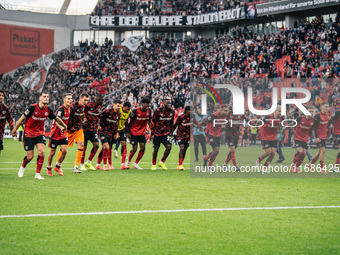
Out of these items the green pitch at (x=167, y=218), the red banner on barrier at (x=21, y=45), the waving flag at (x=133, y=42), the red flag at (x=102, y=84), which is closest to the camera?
the green pitch at (x=167, y=218)

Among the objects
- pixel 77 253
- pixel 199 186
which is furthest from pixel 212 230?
pixel 199 186

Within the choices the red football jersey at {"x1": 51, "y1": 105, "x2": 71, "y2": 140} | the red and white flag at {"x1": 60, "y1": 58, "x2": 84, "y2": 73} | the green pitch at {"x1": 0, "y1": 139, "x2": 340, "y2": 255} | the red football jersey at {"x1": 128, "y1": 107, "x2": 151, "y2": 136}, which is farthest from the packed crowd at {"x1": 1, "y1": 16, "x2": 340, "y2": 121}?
the red football jersey at {"x1": 51, "y1": 105, "x2": 71, "y2": 140}

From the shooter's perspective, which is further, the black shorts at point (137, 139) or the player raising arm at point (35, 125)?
the black shorts at point (137, 139)

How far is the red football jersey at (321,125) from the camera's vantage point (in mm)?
14844

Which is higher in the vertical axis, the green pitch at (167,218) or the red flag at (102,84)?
the red flag at (102,84)

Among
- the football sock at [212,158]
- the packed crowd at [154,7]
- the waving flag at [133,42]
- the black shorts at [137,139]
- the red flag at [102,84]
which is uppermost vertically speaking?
the packed crowd at [154,7]

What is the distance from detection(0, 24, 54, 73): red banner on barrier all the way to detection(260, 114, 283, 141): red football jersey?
44.9 m

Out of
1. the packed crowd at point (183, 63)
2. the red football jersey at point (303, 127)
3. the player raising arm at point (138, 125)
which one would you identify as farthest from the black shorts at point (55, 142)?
the packed crowd at point (183, 63)

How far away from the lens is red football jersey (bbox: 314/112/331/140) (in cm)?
1484

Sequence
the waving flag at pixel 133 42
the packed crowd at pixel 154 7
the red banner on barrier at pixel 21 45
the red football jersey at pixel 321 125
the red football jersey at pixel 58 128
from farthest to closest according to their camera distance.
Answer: the red banner on barrier at pixel 21 45, the packed crowd at pixel 154 7, the waving flag at pixel 133 42, the red football jersey at pixel 321 125, the red football jersey at pixel 58 128

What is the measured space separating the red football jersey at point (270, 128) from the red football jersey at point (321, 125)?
112cm

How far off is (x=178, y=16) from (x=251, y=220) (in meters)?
48.0

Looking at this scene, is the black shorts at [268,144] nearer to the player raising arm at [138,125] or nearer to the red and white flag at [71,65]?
the player raising arm at [138,125]

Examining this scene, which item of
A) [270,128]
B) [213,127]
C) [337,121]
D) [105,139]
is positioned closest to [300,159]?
[270,128]
